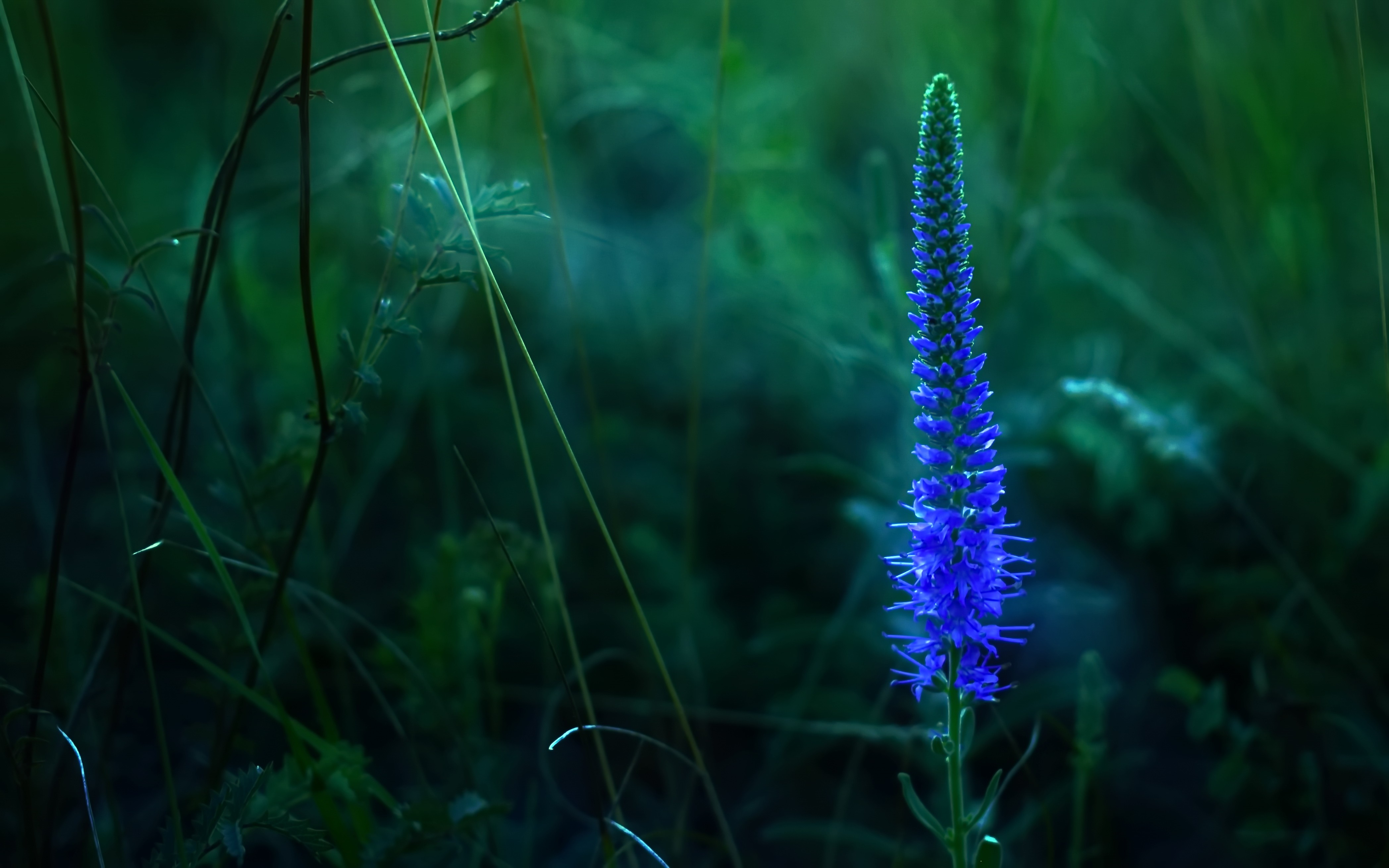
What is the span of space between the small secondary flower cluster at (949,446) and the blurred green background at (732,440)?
1.52 ft

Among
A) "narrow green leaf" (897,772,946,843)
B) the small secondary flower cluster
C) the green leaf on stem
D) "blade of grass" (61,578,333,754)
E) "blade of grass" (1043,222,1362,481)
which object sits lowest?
"blade of grass" (61,578,333,754)

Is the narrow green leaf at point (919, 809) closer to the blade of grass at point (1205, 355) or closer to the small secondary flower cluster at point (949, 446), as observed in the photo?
the small secondary flower cluster at point (949, 446)

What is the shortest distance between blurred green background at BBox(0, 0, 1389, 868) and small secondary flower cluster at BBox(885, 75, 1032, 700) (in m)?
0.46

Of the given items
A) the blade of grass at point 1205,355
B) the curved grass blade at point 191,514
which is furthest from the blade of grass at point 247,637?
the blade of grass at point 1205,355

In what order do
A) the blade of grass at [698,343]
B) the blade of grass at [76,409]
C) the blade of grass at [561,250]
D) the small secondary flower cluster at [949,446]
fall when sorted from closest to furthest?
the small secondary flower cluster at [949,446], the blade of grass at [76,409], the blade of grass at [561,250], the blade of grass at [698,343]

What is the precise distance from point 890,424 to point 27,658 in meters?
2.02

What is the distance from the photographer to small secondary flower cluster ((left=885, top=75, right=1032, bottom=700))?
3.74 feet

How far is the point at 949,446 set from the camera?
120 cm

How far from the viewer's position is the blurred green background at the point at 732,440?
6.11ft

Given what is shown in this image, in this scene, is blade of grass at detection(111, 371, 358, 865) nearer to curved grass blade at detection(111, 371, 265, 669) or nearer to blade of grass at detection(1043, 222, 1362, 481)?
curved grass blade at detection(111, 371, 265, 669)

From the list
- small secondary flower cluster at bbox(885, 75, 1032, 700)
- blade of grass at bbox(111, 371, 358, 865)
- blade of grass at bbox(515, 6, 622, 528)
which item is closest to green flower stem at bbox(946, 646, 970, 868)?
small secondary flower cluster at bbox(885, 75, 1032, 700)

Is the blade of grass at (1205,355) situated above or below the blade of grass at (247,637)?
above

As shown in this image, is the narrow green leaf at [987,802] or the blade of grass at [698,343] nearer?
the narrow green leaf at [987,802]

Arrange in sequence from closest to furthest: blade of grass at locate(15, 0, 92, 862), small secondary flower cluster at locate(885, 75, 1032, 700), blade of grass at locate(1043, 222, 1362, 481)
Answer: small secondary flower cluster at locate(885, 75, 1032, 700), blade of grass at locate(15, 0, 92, 862), blade of grass at locate(1043, 222, 1362, 481)
